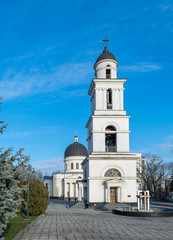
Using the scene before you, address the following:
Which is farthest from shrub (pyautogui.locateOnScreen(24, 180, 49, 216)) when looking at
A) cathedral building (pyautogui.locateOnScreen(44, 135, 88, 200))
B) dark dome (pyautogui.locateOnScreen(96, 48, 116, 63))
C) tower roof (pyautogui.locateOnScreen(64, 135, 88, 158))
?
tower roof (pyautogui.locateOnScreen(64, 135, 88, 158))

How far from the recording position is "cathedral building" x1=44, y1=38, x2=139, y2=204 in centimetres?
3259

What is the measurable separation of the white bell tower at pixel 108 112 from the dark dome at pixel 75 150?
98.6ft

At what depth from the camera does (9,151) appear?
31.4 ft

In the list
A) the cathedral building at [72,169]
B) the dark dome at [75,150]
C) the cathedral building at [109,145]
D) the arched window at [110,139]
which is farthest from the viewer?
the dark dome at [75,150]

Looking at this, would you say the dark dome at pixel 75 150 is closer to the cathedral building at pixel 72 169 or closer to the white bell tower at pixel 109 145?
the cathedral building at pixel 72 169

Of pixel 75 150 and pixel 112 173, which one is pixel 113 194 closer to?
pixel 112 173

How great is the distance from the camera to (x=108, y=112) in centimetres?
3472

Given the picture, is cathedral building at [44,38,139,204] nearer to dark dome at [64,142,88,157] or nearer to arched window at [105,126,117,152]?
arched window at [105,126,117,152]

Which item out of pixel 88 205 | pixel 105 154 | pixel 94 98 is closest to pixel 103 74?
pixel 94 98

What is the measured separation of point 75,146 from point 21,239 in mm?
53953

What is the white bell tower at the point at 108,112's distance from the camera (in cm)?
3394

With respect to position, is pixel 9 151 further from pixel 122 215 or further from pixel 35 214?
pixel 122 215

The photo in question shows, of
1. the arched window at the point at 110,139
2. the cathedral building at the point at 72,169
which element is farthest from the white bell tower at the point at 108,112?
the cathedral building at the point at 72,169

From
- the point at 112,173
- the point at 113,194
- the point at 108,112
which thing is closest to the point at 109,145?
the point at 112,173
